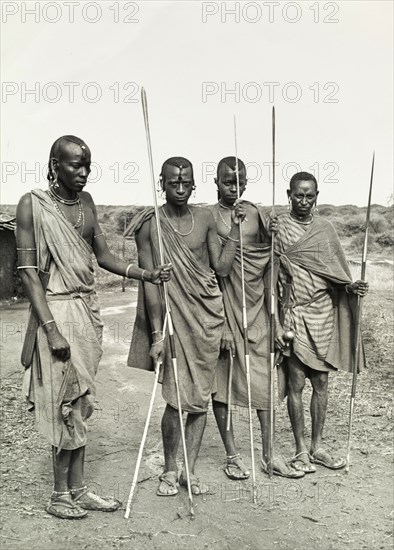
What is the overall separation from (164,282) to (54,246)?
2.33 feet

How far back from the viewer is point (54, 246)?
147 inches

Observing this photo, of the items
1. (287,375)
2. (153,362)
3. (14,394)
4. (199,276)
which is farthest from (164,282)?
(14,394)

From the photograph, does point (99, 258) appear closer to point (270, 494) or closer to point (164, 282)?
point (164, 282)

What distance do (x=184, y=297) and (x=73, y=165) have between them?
3.75 ft

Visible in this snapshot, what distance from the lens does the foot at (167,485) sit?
13.9 ft

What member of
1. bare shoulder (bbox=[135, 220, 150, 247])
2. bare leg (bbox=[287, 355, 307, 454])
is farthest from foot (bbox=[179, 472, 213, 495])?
bare shoulder (bbox=[135, 220, 150, 247])

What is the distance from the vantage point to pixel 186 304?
4238 millimetres

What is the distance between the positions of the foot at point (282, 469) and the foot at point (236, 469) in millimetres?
164

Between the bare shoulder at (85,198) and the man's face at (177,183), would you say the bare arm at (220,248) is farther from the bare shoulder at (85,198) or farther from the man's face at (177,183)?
the bare shoulder at (85,198)

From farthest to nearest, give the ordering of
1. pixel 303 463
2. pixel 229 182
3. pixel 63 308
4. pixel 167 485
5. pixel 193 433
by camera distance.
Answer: pixel 303 463, pixel 229 182, pixel 193 433, pixel 167 485, pixel 63 308

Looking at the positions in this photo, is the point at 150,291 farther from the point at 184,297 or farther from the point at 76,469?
the point at 76,469

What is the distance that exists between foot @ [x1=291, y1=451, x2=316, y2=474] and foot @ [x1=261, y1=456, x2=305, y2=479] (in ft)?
0.11

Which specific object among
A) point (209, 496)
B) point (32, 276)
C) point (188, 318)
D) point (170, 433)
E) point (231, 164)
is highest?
point (231, 164)

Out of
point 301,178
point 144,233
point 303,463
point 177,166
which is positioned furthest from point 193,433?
point 301,178
